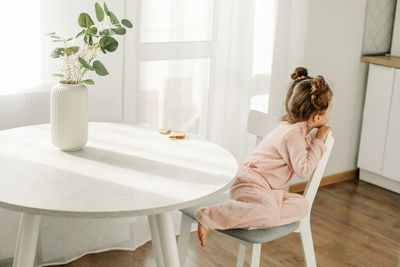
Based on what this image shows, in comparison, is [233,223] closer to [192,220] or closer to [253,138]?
[192,220]

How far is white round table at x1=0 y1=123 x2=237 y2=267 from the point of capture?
1.35m

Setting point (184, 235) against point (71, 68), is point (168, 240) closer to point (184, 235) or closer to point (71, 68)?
point (184, 235)

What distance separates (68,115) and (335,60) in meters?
2.19

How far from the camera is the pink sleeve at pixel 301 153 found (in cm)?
187

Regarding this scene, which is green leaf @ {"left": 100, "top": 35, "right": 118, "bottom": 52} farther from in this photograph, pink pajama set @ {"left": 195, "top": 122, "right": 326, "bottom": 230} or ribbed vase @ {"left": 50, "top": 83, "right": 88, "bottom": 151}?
pink pajama set @ {"left": 195, "top": 122, "right": 326, "bottom": 230}

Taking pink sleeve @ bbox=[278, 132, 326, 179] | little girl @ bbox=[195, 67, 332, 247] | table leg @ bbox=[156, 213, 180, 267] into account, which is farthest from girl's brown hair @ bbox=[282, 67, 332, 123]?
table leg @ bbox=[156, 213, 180, 267]

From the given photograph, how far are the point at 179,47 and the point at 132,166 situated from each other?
3.52 feet

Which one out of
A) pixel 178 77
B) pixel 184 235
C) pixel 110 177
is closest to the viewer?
pixel 110 177

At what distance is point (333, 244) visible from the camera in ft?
9.07

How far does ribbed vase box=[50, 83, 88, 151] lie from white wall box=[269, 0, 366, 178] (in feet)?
5.00

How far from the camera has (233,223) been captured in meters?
1.76

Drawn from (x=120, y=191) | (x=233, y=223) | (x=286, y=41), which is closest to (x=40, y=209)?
(x=120, y=191)

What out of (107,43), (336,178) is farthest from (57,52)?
(336,178)

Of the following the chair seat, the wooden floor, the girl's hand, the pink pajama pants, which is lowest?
the wooden floor
